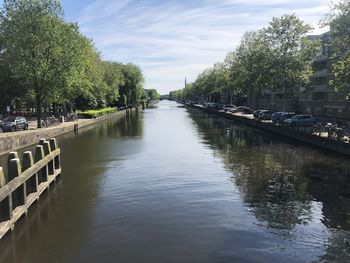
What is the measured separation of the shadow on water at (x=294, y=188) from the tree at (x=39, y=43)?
2399 centimetres

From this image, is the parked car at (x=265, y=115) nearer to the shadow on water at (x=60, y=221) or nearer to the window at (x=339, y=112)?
the window at (x=339, y=112)

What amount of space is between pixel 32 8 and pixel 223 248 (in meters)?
46.3

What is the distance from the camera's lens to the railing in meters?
15.0

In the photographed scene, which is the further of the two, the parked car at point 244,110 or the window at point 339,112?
the parked car at point 244,110

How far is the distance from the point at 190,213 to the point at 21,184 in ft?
22.2

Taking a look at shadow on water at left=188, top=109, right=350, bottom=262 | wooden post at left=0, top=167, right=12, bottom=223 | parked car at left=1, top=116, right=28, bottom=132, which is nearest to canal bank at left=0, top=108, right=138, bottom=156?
parked car at left=1, top=116, right=28, bottom=132

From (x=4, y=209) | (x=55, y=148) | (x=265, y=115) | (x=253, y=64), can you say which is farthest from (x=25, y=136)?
(x=253, y=64)

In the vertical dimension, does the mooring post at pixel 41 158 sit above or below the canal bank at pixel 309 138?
above

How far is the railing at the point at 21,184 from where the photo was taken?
1498cm

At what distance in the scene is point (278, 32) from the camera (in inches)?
2522

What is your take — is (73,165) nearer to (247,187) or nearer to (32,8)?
(247,187)

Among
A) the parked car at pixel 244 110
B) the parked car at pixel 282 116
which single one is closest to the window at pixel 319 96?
the parked car at pixel 244 110

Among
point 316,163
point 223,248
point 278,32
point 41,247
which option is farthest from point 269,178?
point 278,32

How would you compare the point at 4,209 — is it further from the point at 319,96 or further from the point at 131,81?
the point at 131,81
